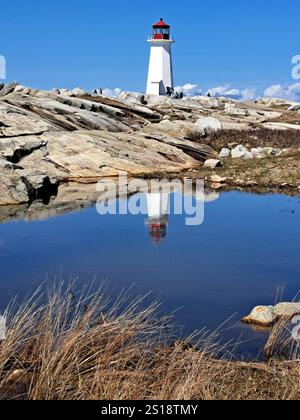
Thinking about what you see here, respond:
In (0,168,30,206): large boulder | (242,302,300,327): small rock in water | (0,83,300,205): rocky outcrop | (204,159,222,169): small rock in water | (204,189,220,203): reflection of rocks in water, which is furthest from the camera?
(204,159,222,169): small rock in water

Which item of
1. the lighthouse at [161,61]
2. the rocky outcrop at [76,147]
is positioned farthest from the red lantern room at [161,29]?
the rocky outcrop at [76,147]

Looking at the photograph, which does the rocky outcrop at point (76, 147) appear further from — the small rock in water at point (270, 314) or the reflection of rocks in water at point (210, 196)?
the small rock in water at point (270, 314)

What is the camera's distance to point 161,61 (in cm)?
7538

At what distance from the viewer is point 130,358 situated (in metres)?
6.86

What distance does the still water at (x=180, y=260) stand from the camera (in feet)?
33.2

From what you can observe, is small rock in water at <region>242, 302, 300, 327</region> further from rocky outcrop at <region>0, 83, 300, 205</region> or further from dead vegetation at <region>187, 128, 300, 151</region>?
dead vegetation at <region>187, 128, 300, 151</region>

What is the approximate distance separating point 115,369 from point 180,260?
21.0 feet

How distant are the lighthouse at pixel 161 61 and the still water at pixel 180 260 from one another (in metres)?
58.2

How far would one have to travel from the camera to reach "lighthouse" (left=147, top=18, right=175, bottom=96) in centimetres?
7500

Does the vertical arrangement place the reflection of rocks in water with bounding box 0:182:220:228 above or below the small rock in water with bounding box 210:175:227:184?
below

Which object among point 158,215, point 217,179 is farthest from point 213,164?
point 158,215

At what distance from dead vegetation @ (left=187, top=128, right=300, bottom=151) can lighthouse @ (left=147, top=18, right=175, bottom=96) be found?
1499 inches

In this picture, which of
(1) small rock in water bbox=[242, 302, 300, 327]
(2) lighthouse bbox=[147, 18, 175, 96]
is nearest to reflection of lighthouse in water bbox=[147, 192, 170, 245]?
(1) small rock in water bbox=[242, 302, 300, 327]
